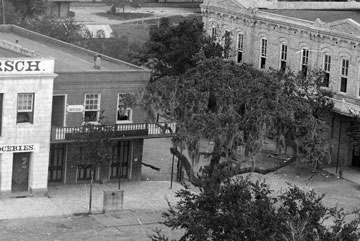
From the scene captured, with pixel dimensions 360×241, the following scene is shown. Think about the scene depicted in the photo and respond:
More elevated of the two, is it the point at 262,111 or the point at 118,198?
the point at 262,111

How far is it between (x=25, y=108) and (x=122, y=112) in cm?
542

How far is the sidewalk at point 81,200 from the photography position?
159 feet

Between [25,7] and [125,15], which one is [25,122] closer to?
[25,7]

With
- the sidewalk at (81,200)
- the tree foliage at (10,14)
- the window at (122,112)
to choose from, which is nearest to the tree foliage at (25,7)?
the tree foliage at (10,14)

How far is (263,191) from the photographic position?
3609 centimetres

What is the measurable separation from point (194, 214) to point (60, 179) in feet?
60.2

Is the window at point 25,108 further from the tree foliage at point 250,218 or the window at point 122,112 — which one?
the tree foliage at point 250,218

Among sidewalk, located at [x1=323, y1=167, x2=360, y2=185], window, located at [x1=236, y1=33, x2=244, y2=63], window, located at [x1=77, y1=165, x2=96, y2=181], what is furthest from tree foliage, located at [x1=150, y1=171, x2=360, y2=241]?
window, located at [x1=236, y1=33, x2=244, y2=63]

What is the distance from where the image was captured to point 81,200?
50.6 meters

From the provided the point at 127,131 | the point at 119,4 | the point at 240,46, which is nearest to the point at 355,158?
the point at 240,46

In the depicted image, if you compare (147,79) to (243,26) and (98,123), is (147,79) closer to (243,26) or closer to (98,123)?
(98,123)

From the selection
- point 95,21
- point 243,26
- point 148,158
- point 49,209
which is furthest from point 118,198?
point 95,21

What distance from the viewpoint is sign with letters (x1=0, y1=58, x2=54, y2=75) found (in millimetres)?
49562

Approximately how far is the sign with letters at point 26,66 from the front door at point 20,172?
351cm
